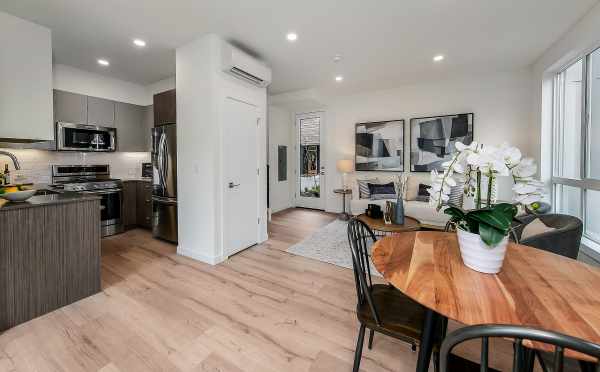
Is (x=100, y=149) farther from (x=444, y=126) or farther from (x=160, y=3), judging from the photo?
(x=444, y=126)

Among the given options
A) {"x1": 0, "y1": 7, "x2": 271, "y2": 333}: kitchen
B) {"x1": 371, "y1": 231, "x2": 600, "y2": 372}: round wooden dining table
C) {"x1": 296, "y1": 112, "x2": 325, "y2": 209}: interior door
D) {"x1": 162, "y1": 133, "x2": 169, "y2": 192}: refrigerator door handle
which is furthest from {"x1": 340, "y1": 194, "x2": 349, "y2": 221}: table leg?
{"x1": 371, "y1": 231, "x2": 600, "y2": 372}: round wooden dining table

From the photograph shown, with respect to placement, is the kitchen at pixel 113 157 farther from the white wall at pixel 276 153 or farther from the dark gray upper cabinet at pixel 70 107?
the white wall at pixel 276 153

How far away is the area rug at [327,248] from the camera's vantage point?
300 centimetres

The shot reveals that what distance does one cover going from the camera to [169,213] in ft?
11.2

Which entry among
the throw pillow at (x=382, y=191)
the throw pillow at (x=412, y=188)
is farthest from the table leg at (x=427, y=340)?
the throw pillow at (x=412, y=188)

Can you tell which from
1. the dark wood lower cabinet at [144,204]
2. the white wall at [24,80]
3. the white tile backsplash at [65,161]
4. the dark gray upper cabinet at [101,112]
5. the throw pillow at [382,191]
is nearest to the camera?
the white wall at [24,80]

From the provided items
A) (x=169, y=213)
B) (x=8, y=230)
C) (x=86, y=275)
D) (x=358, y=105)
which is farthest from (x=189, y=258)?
(x=358, y=105)

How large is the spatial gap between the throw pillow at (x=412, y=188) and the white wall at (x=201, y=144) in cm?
347

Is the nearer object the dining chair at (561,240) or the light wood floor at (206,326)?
the light wood floor at (206,326)

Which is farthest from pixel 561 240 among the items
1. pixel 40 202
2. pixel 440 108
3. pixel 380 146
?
pixel 40 202

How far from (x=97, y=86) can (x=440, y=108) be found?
6.06 meters

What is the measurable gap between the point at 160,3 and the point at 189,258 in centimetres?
273

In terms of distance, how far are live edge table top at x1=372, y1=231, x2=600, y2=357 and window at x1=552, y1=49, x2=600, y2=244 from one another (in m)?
2.43

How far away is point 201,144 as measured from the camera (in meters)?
2.87
